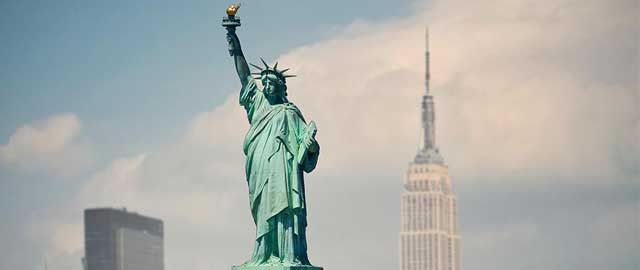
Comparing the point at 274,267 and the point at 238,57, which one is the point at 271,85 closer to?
the point at 238,57

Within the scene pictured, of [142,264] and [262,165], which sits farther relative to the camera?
[142,264]

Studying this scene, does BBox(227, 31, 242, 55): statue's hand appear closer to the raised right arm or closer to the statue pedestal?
the raised right arm

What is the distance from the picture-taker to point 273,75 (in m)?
35.4

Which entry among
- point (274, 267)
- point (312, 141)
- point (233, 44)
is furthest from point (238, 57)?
point (274, 267)

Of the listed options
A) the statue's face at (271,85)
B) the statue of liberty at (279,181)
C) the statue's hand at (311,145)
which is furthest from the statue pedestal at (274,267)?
the statue's face at (271,85)

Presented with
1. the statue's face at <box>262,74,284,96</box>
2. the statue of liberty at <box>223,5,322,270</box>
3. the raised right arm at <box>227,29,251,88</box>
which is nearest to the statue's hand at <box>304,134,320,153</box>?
the statue of liberty at <box>223,5,322,270</box>

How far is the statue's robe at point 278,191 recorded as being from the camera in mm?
34969

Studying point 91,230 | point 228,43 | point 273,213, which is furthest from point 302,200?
point 91,230

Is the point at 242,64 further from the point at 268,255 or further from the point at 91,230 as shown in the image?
the point at 91,230

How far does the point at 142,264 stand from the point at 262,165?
16546cm

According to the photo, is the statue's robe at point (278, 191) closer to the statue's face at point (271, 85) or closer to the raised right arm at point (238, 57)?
the statue's face at point (271, 85)

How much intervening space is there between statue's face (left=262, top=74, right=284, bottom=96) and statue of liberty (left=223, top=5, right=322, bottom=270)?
0.08 m

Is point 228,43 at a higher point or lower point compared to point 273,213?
higher

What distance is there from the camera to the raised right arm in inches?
1395
